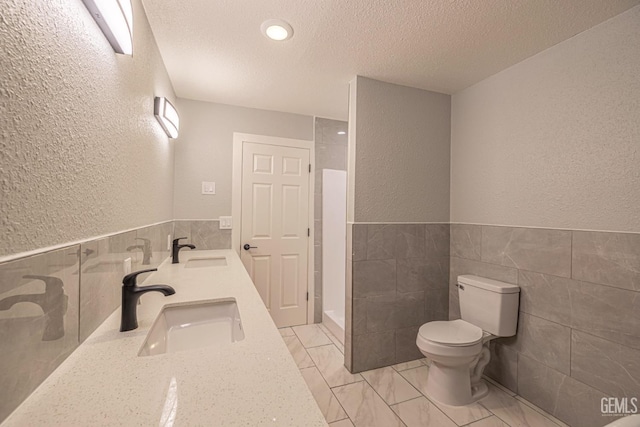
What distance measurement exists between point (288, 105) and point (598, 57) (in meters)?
2.30

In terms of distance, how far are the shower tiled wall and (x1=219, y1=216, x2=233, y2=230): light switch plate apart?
65.1 inches

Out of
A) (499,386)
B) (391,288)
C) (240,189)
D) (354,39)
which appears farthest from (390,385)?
(354,39)

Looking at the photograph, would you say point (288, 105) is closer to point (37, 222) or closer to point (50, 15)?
point (50, 15)

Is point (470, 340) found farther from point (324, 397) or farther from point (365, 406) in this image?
point (324, 397)

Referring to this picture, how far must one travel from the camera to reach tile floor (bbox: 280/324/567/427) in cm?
164

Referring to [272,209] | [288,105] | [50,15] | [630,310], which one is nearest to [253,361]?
[50,15]

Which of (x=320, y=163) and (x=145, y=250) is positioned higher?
(x=320, y=163)

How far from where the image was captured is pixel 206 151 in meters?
2.70

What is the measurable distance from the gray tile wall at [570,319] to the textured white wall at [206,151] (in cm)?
243

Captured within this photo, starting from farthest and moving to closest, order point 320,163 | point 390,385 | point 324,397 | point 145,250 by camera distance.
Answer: point 320,163 < point 390,385 < point 324,397 < point 145,250

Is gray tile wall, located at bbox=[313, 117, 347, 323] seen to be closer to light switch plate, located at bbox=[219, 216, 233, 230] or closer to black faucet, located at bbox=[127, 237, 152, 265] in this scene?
light switch plate, located at bbox=[219, 216, 233, 230]

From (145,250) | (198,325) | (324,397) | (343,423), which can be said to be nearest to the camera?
(198,325)

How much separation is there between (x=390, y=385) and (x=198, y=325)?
5.06ft

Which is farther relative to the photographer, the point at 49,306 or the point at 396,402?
the point at 396,402
